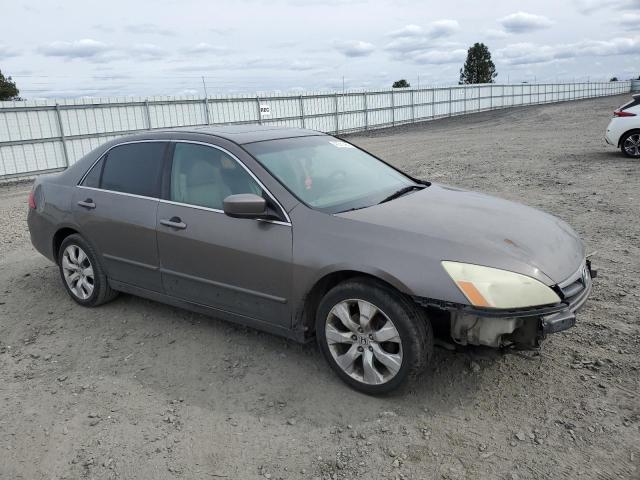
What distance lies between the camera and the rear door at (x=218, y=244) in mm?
3609

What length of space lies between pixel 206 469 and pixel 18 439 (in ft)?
3.90

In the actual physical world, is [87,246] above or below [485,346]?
above

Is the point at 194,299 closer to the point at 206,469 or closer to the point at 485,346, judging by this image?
the point at 206,469

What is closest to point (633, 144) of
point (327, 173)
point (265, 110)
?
point (327, 173)

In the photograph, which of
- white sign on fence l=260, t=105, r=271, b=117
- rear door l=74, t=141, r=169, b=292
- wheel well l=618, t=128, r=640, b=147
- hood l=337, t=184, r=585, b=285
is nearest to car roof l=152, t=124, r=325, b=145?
rear door l=74, t=141, r=169, b=292

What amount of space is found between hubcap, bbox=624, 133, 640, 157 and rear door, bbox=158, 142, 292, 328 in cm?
1164

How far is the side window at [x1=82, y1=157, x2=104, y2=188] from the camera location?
15.8ft

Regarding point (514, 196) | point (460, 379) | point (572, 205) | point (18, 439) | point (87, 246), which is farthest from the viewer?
point (514, 196)

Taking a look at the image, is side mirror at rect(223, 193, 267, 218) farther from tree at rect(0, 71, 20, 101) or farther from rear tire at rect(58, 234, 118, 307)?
tree at rect(0, 71, 20, 101)

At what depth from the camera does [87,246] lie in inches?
189

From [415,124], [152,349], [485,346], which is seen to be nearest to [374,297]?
[485,346]

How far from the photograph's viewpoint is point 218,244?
12.5ft

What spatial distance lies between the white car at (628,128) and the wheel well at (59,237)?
1201 cm

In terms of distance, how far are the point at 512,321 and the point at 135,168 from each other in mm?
3169
